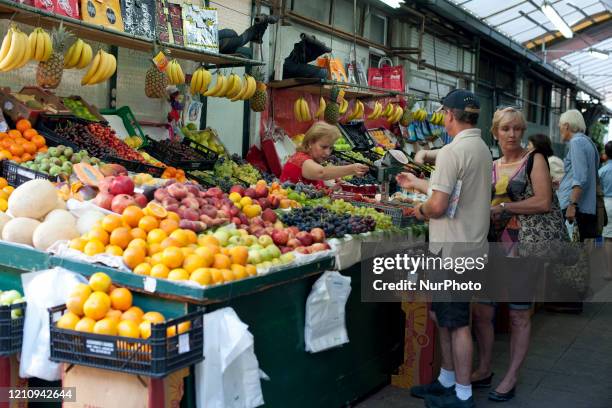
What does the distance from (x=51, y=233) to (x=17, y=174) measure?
4.36 feet

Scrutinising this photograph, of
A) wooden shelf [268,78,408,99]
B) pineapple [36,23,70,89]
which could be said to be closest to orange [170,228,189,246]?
pineapple [36,23,70,89]

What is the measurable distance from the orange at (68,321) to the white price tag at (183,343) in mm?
478

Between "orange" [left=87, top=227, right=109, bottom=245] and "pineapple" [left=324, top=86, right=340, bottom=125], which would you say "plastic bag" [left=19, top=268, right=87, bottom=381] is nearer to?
"orange" [left=87, top=227, right=109, bottom=245]

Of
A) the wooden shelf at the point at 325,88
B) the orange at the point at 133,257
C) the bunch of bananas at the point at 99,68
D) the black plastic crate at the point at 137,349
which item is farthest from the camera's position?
the wooden shelf at the point at 325,88

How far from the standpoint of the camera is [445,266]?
3971 millimetres

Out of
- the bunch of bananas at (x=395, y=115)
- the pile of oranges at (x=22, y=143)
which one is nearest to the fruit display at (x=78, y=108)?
the pile of oranges at (x=22, y=143)

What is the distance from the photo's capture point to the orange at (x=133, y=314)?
279cm

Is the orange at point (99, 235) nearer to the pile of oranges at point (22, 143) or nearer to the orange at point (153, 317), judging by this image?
the orange at point (153, 317)

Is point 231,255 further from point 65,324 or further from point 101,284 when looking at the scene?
point 65,324

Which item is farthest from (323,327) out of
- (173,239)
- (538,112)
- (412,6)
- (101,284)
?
(538,112)

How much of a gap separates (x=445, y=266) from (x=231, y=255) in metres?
1.42

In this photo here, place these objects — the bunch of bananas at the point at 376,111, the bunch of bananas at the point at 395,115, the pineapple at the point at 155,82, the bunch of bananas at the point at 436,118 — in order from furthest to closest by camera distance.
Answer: the bunch of bananas at the point at 436,118, the bunch of bananas at the point at 395,115, the bunch of bananas at the point at 376,111, the pineapple at the point at 155,82

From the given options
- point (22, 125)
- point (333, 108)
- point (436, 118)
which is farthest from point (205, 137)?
point (436, 118)

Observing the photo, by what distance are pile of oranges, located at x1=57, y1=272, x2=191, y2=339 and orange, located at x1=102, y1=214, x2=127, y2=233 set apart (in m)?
0.35
